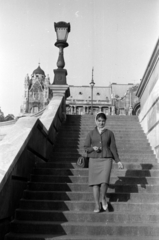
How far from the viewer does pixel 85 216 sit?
4988mm

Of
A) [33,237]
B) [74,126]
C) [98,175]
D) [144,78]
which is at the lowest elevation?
[33,237]

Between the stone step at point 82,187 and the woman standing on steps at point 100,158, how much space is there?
75 centimetres

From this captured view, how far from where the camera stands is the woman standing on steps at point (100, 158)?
5.04m

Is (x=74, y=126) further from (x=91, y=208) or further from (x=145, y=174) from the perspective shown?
(x=91, y=208)

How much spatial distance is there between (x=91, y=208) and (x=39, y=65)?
368 ft

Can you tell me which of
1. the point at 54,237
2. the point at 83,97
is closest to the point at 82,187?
the point at 54,237

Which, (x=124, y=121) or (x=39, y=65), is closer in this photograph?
(x=124, y=121)

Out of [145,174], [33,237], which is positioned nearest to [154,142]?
[145,174]

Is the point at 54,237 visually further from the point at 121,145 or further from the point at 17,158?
the point at 121,145

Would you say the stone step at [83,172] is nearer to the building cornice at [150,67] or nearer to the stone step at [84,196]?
the stone step at [84,196]

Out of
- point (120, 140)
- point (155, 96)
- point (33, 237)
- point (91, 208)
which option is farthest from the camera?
point (120, 140)

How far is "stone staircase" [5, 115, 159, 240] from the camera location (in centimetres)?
466

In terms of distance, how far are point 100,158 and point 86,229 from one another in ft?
3.81

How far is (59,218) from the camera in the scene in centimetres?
502
